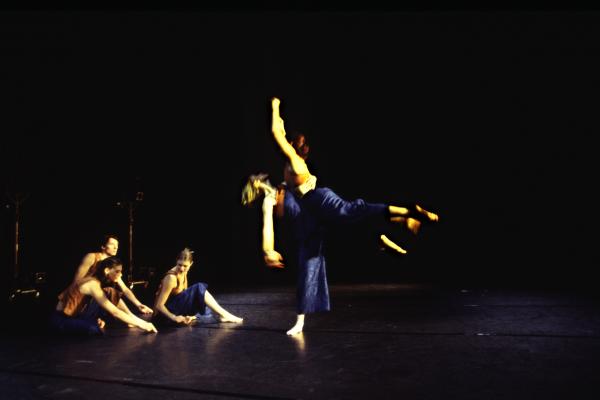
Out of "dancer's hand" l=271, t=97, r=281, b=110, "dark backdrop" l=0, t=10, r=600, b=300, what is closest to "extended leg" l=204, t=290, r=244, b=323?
"dancer's hand" l=271, t=97, r=281, b=110

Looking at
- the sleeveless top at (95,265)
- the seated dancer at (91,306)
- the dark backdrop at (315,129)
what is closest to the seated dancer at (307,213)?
the seated dancer at (91,306)

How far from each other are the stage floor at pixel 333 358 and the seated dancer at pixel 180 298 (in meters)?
0.20

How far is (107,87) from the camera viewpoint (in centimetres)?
Answer: 823

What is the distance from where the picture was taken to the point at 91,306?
13.7 feet

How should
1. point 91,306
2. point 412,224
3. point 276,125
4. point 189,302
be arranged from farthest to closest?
point 189,302
point 91,306
point 276,125
point 412,224

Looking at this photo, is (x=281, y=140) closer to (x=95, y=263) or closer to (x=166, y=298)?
(x=166, y=298)

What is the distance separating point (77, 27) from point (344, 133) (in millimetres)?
4295

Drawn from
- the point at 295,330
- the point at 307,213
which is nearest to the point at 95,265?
the point at 295,330

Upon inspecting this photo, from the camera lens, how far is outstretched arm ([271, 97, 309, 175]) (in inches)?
135

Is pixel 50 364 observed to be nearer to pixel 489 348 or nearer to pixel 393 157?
pixel 489 348

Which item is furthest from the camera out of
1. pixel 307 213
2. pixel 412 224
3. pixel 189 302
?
pixel 189 302

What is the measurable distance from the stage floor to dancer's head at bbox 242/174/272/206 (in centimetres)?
95

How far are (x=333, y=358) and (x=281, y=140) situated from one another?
136 cm

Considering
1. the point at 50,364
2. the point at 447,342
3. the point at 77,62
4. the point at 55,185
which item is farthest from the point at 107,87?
the point at 447,342
